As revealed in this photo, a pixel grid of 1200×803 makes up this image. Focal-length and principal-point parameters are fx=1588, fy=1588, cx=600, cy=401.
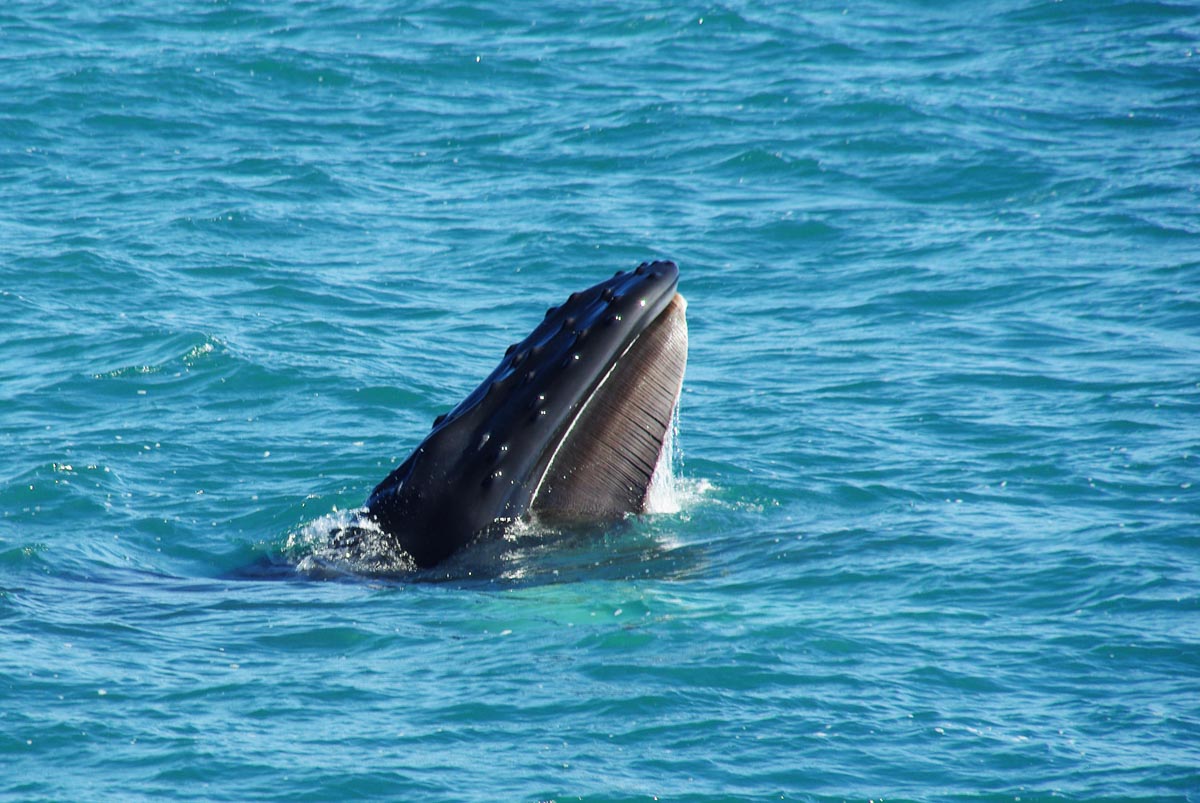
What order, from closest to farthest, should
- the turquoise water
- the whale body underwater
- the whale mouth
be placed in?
the turquoise water → the whale body underwater → the whale mouth

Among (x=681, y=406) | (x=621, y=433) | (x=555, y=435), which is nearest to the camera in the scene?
(x=555, y=435)

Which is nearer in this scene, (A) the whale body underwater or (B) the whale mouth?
(A) the whale body underwater

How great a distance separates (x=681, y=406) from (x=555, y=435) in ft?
18.4

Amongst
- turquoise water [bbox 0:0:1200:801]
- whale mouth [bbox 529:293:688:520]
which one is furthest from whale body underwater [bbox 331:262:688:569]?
turquoise water [bbox 0:0:1200:801]

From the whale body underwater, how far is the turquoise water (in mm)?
311

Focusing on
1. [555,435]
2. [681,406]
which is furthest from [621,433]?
[681,406]

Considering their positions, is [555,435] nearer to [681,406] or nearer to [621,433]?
[621,433]

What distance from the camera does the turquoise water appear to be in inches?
333

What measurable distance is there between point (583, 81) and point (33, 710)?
21.0 meters

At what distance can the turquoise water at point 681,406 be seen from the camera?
846 cm

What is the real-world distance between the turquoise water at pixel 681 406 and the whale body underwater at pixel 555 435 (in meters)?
0.31

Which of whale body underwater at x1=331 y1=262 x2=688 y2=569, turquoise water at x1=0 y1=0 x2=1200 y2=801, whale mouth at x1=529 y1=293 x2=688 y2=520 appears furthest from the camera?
whale mouth at x1=529 y1=293 x2=688 y2=520

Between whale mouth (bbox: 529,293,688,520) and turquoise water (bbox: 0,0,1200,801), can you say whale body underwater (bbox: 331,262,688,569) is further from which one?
turquoise water (bbox: 0,0,1200,801)

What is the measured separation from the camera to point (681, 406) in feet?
50.5
